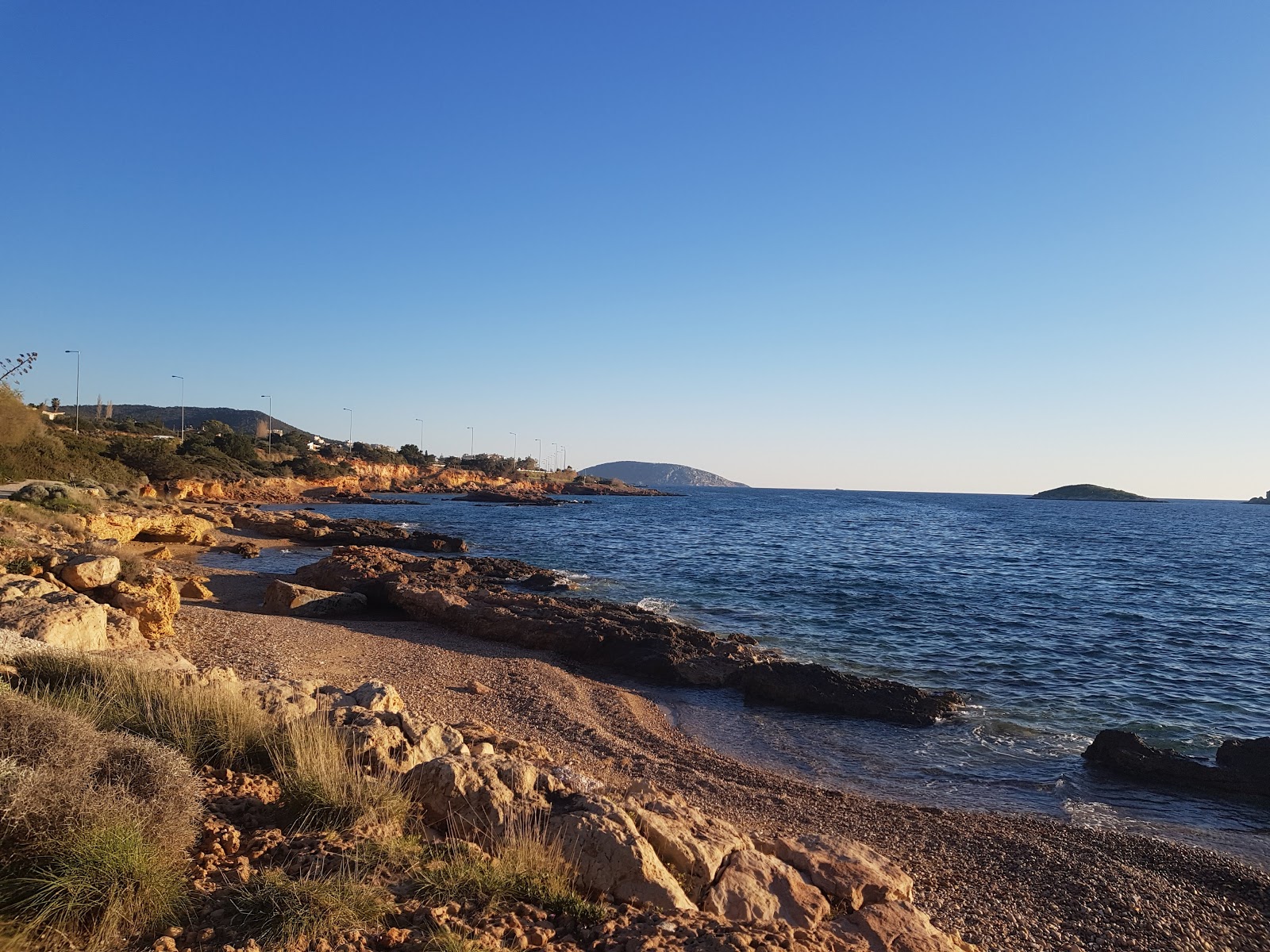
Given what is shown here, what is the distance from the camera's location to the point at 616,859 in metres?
4.93

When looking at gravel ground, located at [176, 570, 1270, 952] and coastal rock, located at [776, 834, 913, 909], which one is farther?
gravel ground, located at [176, 570, 1270, 952]

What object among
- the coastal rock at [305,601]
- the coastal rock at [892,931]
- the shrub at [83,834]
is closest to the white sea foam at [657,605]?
the coastal rock at [305,601]

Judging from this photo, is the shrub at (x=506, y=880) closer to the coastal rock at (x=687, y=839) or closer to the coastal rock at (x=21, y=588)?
the coastal rock at (x=687, y=839)

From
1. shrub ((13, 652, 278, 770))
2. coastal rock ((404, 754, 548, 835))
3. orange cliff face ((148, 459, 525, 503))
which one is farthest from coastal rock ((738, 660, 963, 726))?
orange cliff face ((148, 459, 525, 503))

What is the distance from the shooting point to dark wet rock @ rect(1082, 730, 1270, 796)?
10.4m

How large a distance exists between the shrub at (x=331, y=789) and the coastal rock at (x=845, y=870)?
332cm

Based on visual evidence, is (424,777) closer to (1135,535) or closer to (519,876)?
(519,876)

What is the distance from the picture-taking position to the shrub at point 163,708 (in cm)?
580

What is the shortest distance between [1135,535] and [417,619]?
70477mm

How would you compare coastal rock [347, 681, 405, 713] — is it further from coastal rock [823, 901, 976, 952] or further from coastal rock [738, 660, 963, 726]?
coastal rock [738, 660, 963, 726]

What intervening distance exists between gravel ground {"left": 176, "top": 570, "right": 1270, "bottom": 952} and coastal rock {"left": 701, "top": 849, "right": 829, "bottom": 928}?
2.20 m

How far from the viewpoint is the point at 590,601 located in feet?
70.9

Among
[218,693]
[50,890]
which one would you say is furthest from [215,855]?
[218,693]

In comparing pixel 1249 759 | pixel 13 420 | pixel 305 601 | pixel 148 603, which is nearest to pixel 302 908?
pixel 148 603
